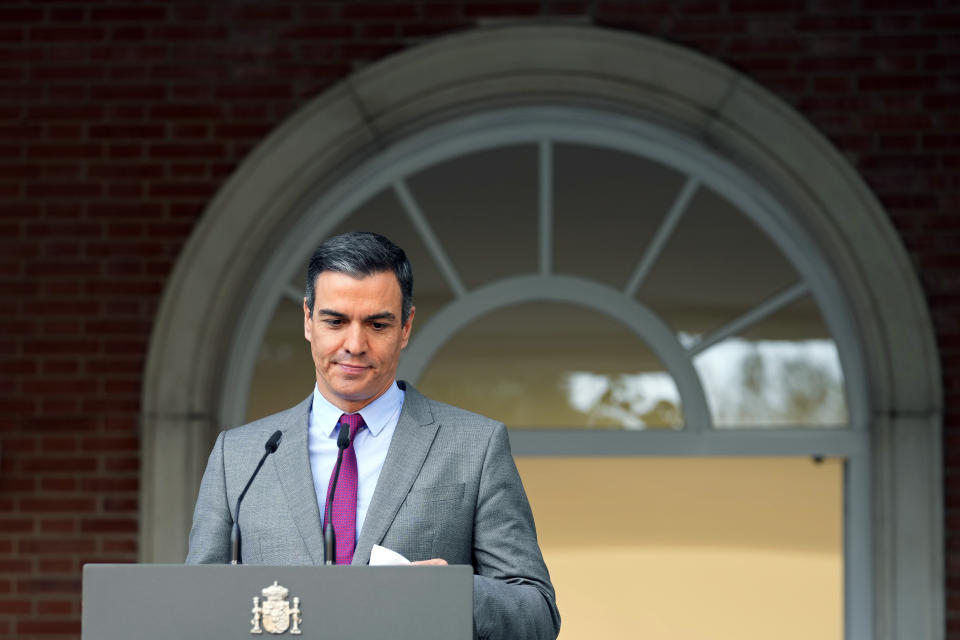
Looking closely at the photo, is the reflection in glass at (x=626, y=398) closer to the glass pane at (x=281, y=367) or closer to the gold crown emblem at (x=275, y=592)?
the glass pane at (x=281, y=367)

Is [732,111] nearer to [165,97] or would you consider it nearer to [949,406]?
[949,406]

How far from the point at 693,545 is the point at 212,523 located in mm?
3169

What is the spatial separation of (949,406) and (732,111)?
4.76 feet

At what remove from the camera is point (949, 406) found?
4.70m

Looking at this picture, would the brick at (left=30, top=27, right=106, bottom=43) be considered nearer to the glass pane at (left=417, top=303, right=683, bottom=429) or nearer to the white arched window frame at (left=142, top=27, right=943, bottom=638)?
the white arched window frame at (left=142, top=27, right=943, bottom=638)

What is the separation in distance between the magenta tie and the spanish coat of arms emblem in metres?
0.34

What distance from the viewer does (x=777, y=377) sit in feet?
16.0

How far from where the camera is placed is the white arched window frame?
4750 millimetres

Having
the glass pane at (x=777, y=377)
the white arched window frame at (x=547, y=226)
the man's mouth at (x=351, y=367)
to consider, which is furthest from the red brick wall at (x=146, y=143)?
the man's mouth at (x=351, y=367)

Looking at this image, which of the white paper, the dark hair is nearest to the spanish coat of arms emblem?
the white paper

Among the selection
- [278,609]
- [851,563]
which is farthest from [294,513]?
[851,563]

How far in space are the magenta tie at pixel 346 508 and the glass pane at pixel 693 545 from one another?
2.96 metres

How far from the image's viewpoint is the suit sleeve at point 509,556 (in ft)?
5.98

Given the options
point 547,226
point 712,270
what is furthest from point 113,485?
point 712,270
